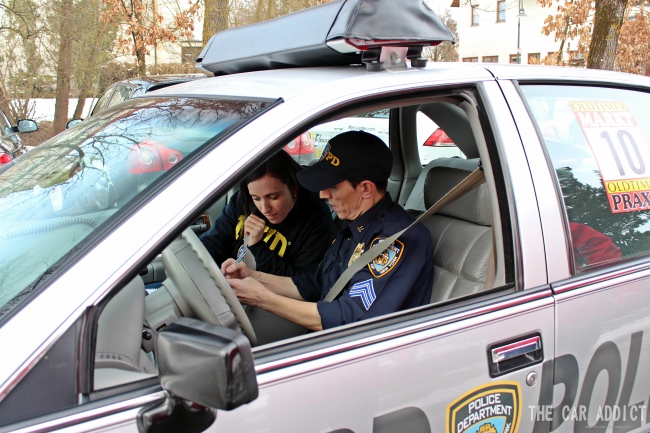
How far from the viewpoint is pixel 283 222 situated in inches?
105

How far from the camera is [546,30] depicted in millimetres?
14289

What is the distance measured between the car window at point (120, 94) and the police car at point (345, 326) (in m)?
5.51

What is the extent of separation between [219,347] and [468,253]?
137 centimetres

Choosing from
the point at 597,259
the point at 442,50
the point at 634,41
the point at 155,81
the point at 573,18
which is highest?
the point at 573,18

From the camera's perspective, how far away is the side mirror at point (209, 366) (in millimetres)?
1006

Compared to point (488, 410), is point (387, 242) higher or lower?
higher

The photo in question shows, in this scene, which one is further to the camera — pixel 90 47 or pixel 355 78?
pixel 90 47

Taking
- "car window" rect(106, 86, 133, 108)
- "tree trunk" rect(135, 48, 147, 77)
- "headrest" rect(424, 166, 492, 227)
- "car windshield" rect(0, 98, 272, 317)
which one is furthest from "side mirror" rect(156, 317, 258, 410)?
"tree trunk" rect(135, 48, 147, 77)

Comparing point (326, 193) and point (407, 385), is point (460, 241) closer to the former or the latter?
point (326, 193)

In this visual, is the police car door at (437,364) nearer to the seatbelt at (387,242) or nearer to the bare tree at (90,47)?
the seatbelt at (387,242)

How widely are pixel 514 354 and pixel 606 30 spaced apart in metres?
7.31

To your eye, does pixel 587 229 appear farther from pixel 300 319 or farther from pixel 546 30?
pixel 546 30

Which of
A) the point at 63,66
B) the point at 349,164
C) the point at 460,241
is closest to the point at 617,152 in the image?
the point at 460,241

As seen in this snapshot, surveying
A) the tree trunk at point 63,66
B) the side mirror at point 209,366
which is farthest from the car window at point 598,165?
the tree trunk at point 63,66
